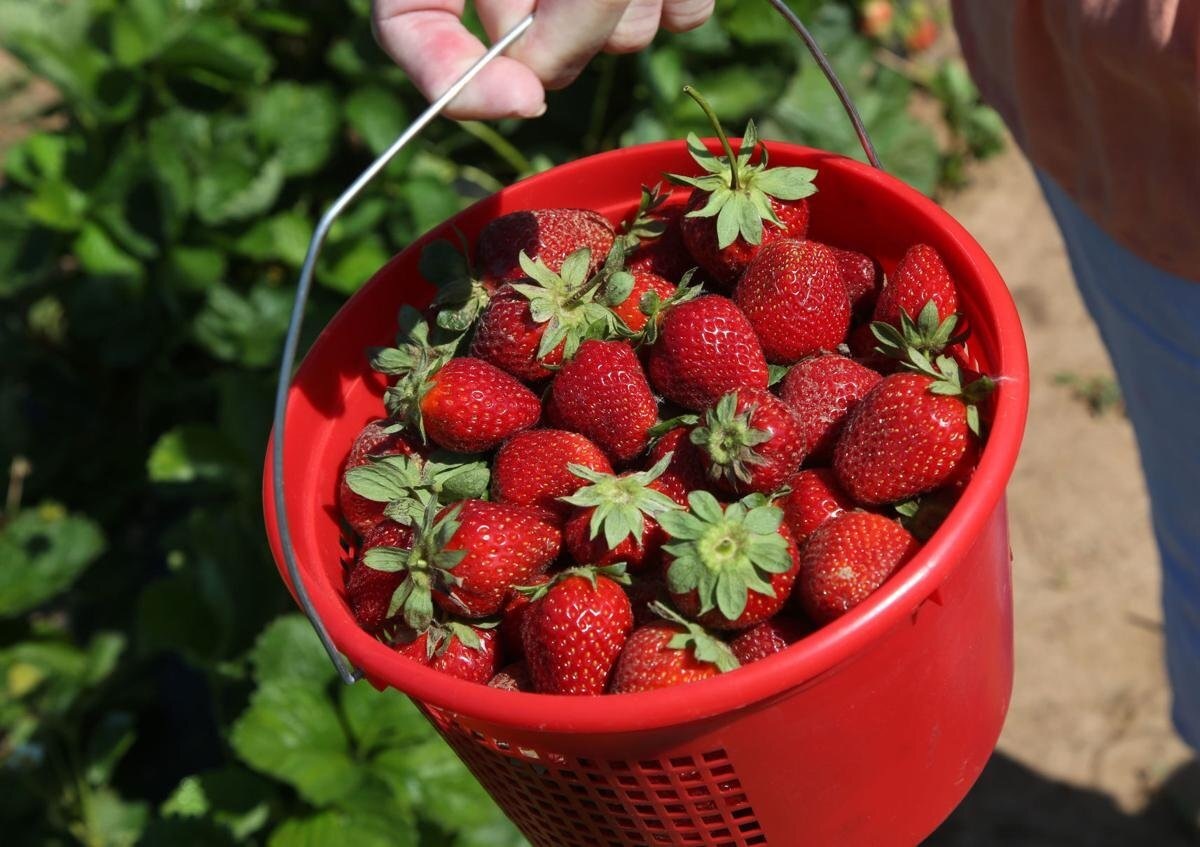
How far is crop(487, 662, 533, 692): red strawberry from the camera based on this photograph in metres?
1.10

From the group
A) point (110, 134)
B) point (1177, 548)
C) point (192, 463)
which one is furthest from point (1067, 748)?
point (110, 134)

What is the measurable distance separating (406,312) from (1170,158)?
0.78 metres

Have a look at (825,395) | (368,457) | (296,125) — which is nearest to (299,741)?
(368,457)

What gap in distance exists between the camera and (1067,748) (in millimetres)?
2227

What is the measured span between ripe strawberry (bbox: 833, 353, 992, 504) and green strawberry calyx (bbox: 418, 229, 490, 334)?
0.44 m

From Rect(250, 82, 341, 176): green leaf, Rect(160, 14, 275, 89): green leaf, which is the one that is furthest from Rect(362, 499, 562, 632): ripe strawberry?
Rect(160, 14, 275, 89): green leaf

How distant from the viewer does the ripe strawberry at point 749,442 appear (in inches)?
42.9

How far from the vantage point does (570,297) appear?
127 cm

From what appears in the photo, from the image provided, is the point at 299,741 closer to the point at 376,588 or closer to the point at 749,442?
the point at 376,588

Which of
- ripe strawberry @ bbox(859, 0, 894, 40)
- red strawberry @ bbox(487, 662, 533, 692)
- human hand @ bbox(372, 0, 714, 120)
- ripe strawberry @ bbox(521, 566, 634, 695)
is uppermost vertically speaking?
human hand @ bbox(372, 0, 714, 120)

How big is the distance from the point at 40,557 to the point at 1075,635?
1935mm

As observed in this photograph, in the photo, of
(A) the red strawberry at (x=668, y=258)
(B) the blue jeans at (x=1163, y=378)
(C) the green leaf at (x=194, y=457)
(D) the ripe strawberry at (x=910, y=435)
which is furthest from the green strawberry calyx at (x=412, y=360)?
(C) the green leaf at (x=194, y=457)

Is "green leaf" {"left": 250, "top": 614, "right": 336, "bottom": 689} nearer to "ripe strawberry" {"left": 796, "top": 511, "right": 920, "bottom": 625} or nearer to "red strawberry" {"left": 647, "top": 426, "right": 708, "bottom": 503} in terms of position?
"red strawberry" {"left": 647, "top": 426, "right": 708, "bottom": 503}

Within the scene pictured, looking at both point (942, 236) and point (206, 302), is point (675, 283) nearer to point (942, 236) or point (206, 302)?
point (942, 236)
